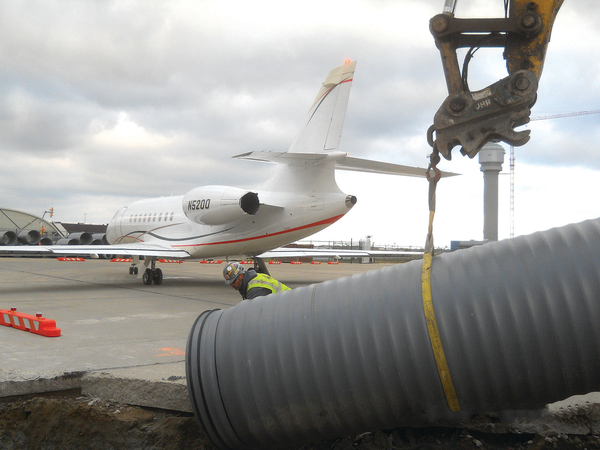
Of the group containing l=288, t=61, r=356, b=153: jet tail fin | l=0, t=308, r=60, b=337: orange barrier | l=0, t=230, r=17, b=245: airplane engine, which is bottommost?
l=0, t=308, r=60, b=337: orange barrier

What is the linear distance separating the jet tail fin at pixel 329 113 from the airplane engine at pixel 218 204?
6.24ft

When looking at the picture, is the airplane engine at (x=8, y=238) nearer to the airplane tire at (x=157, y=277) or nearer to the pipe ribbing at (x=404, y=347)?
the airplane tire at (x=157, y=277)

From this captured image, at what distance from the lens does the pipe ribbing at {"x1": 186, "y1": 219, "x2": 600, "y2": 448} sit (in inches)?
96.3

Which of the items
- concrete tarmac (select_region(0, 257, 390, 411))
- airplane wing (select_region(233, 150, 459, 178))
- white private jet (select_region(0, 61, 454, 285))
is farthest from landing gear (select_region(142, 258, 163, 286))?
airplane wing (select_region(233, 150, 459, 178))

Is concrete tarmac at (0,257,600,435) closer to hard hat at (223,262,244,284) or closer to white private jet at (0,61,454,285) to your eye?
hard hat at (223,262,244,284)

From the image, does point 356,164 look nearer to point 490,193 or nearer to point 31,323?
point 31,323

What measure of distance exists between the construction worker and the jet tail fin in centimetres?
731

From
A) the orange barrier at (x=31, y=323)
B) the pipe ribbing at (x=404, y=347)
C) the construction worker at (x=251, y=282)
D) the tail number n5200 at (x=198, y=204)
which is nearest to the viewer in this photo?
the pipe ribbing at (x=404, y=347)

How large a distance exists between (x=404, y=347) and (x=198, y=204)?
34.9ft

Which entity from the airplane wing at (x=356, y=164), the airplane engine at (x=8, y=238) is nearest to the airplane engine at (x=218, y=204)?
the airplane wing at (x=356, y=164)

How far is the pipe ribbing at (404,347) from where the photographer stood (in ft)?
8.03

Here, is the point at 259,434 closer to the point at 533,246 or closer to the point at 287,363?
the point at 287,363

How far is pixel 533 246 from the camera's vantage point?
260 cm

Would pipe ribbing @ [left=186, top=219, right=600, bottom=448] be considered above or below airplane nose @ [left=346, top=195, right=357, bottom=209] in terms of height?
below
